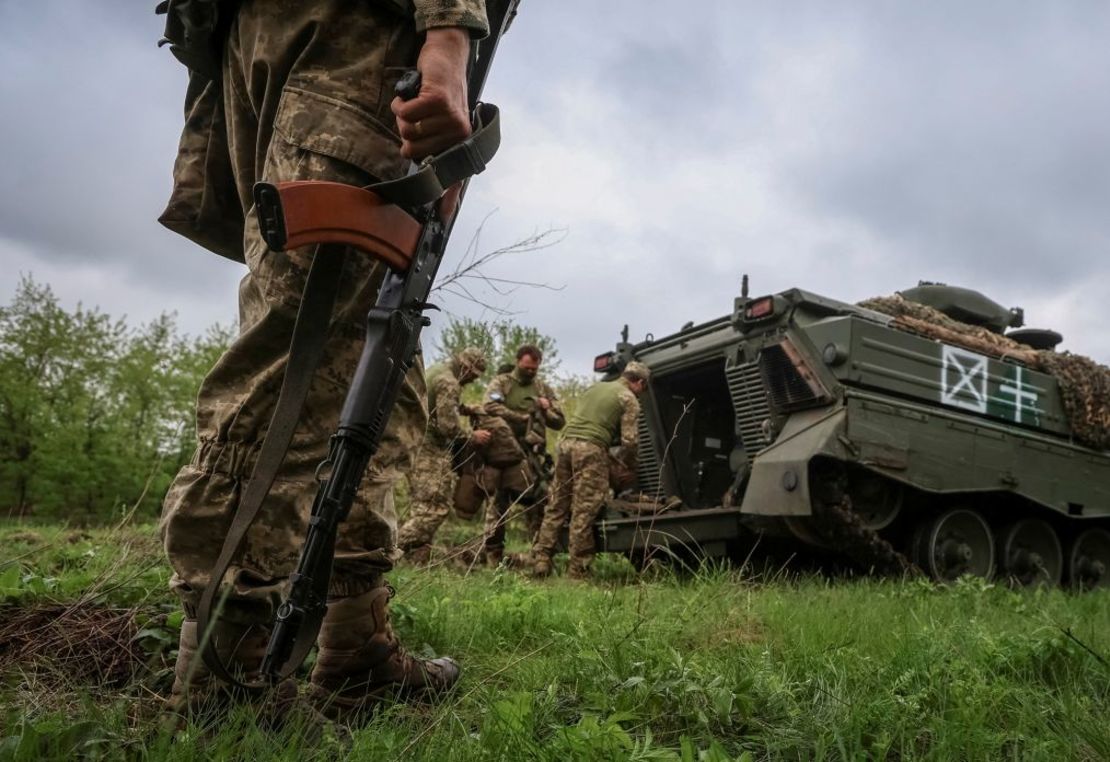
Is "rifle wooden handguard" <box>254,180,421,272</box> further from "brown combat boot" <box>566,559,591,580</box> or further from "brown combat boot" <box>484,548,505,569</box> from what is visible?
"brown combat boot" <box>484,548,505,569</box>

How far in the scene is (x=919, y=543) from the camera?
6.49 metres

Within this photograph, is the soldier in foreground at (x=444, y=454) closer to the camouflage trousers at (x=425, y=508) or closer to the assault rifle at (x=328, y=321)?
the camouflage trousers at (x=425, y=508)

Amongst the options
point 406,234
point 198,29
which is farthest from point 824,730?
point 198,29

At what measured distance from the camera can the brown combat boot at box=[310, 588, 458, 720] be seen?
2.17 meters

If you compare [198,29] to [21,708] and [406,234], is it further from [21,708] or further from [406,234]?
[21,708]

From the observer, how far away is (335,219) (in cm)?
184

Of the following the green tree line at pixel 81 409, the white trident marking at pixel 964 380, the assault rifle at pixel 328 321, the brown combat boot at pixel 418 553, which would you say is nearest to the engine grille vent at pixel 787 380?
the white trident marking at pixel 964 380

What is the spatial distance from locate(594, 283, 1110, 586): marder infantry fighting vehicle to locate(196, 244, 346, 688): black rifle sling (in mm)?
3875

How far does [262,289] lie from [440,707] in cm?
108

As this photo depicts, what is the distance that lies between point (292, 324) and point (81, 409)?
1725 cm

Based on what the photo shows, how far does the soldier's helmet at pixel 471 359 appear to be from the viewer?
7.73 meters

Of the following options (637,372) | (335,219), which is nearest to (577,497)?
(637,372)

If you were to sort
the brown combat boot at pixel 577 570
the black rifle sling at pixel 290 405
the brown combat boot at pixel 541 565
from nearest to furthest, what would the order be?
the black rifle sling at pixel 290 405 < the brown combat boot at pixel 577 570 < the brown combat boot at pixel 541 565

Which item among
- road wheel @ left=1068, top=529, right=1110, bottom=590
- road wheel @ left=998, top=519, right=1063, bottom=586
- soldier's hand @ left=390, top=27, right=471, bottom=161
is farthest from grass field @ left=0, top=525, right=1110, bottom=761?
road wheel @ left=1068, top=529, right=1110, bottom=590
